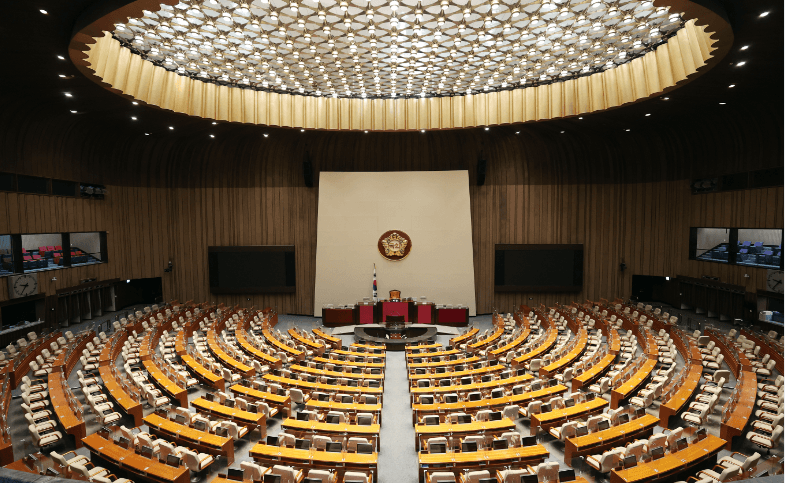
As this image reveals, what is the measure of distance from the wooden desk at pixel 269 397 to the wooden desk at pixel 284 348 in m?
3.26


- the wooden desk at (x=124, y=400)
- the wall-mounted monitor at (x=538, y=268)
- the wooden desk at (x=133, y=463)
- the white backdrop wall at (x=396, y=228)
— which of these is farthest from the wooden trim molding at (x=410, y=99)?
the wooden desk at (x=133, y=463)

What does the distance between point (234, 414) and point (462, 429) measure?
15.7 ft

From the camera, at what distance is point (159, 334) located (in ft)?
50.2

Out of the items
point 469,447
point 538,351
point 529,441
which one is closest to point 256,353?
point 469,447

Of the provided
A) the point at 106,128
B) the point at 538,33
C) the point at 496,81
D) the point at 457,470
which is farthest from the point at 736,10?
the point at 106,128

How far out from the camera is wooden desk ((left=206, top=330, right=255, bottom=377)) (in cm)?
1181

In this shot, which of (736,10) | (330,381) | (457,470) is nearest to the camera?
(457,470)

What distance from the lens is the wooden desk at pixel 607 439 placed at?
24.8 ft

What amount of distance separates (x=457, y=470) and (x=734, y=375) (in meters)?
9.08

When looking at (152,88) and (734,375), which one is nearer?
(734,375)

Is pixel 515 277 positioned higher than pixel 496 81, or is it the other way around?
pixel 496 81

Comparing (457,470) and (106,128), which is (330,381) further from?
(106,128)

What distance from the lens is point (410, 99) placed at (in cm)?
1848

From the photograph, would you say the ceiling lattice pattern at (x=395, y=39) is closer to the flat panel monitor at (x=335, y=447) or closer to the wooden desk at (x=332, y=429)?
the wooden desk at (x=332, y=429)
